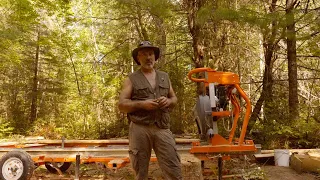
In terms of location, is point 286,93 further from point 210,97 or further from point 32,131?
point 32,131

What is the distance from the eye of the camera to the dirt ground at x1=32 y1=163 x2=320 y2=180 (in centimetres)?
581

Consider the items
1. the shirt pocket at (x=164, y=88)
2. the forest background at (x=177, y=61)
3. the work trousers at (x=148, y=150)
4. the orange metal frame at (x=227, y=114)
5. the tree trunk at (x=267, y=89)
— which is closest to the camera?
the work trousers at (x=148, y=150)

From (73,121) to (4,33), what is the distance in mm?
4711

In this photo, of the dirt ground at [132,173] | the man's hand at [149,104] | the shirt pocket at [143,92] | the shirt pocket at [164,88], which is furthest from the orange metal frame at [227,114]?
the man's hand at [149,104]

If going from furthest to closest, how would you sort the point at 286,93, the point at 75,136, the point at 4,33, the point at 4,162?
the point at 75,136, the point at 4,33, the point at 286,93, the point at 4,162

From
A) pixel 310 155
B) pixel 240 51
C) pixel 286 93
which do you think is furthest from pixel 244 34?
pixel 310 155

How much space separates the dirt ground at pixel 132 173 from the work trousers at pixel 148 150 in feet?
7.67

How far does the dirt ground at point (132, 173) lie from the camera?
5812mm

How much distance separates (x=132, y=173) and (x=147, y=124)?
150 inches

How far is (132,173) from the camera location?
278 inches

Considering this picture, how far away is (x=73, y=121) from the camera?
47.2ft

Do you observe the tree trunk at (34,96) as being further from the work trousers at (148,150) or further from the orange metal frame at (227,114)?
the work trousers at (148,150)

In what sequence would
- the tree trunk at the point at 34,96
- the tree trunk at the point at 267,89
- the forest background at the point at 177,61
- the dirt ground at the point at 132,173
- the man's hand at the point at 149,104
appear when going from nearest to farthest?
the man's hand at the point at 149,104, the dirt ground at the point at 132,173, the forest background at the point at 177,61, the tree trunk at the point at 267,89, the tree trunk at the point at 34,96

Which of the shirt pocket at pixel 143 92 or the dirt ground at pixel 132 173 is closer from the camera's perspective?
the shirt pocket at pixel 143 92
